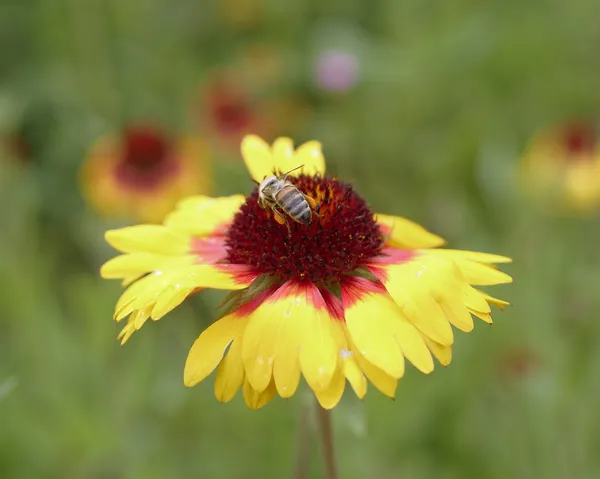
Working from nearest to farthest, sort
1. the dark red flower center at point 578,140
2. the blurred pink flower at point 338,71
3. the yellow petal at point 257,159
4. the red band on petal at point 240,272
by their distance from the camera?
the red band on petal at point 240,272, the yellow petal at point 257,159, the dark red flower center at point 578,140, the blurred pink flower at point 338,71

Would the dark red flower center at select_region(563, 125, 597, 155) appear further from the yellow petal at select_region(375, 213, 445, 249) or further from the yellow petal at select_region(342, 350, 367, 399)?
the yellow petal at select_region(342, 350, 367, 399)

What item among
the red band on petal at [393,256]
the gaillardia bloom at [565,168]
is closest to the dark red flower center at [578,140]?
the gaillardia bloom at [565,168]

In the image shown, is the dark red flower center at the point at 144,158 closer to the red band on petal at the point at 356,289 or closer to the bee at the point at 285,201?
the bee at the point at 285,201

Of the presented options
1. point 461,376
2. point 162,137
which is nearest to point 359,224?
point 461,376

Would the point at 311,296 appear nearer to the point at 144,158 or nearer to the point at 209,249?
the point at 209,249

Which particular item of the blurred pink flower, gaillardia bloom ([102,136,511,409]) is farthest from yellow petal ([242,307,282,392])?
the blurred pink flower

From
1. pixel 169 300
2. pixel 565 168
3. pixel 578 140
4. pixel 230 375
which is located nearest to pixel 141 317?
pixel 169 300
